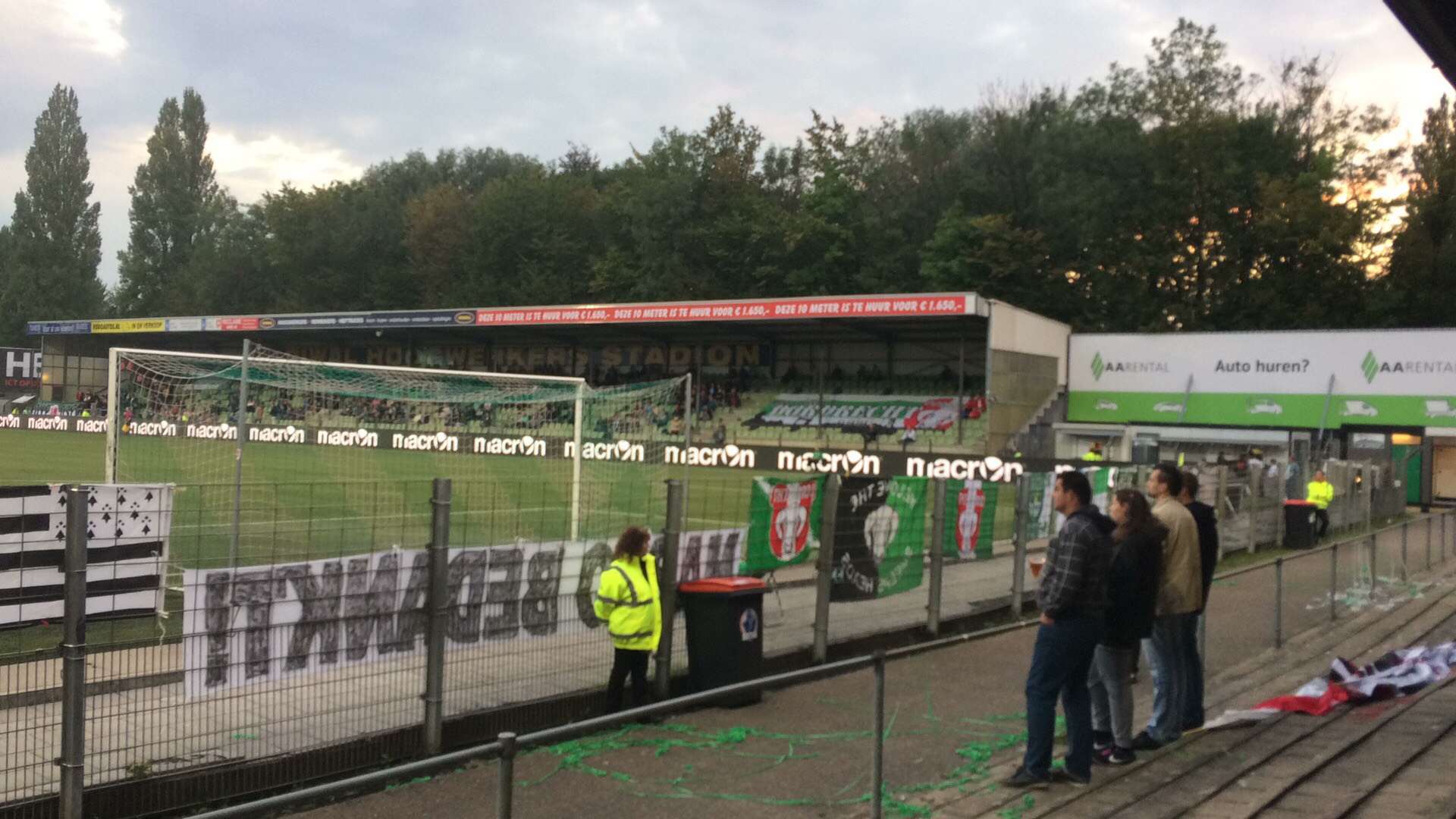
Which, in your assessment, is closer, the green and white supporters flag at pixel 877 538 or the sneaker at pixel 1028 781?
the sneaker at pixel 1028 781

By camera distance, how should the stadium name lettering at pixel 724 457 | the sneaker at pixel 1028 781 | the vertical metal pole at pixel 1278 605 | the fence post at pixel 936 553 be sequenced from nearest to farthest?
the sneaker at pixel 1028 781 → the vertical metal pole at pixel 1278 605 → the fence post at pixel 936 553 → the stadium name lettering at pixel 724 457

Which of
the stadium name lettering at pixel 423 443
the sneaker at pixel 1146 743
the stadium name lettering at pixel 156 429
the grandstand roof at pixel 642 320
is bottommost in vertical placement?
the sneaker at pixel 1146 743

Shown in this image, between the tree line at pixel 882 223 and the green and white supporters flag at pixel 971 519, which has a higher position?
the tree line at pixel 882 223

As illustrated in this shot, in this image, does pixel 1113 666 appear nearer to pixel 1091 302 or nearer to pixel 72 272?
pixel 1091 302

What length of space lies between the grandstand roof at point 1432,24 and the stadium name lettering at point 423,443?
785 inches

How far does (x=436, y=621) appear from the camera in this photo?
7.31 m

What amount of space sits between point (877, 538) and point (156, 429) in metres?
8.62

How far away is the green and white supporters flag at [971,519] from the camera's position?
12.8 m

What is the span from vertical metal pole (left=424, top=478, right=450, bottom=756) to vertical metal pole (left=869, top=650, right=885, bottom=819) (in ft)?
9.62

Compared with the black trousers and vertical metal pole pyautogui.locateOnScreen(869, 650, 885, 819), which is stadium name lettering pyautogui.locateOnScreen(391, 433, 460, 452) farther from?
vertical metal pole pyautogui.locateOnScreen(869, 650, 885, 819)

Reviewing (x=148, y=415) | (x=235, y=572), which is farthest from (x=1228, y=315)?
(x=235, y=572)

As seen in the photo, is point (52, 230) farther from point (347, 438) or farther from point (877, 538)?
point (877, 538)

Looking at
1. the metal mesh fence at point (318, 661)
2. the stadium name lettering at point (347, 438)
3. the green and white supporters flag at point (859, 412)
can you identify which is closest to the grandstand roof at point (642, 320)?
the green and white supporters flag at point (859, 412)

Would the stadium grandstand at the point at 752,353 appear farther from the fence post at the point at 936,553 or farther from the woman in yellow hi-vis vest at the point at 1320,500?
the fence post at the point at 936,553
